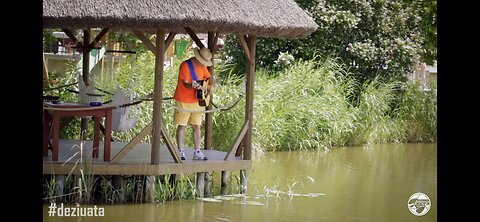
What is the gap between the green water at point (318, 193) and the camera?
1035cm

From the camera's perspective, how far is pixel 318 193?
12.2 meters

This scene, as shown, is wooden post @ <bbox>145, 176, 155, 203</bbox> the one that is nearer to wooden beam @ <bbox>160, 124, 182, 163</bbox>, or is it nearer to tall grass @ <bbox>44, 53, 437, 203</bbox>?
wooden beam @ <bbox>160, 124, 182, 163</bbox>

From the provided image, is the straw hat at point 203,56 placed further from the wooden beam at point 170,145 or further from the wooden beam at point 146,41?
the wooden beam at point 170,145

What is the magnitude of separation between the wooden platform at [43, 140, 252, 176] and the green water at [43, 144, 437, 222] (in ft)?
1.27

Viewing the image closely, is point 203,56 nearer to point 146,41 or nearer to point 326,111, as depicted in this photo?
point 146,41

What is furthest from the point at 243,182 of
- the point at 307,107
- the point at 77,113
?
the point at 307,107

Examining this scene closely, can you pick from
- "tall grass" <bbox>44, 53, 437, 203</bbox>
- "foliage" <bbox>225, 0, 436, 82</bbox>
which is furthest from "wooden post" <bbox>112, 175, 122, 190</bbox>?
"foliage" <bbox>225, 0, 436, 82</bbox>

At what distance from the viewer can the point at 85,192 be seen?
10484mm

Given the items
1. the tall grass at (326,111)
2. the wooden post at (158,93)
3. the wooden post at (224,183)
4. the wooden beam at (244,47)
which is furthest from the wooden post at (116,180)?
the tall grass at (326,111)

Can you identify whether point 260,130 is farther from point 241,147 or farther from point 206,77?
point 206,77

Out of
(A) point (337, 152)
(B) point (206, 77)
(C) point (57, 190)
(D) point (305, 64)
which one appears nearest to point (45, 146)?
(C) point (57, 190)

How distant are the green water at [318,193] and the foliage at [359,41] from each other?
3.38 metres

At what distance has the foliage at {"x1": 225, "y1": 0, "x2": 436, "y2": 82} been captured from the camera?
20281 mm
